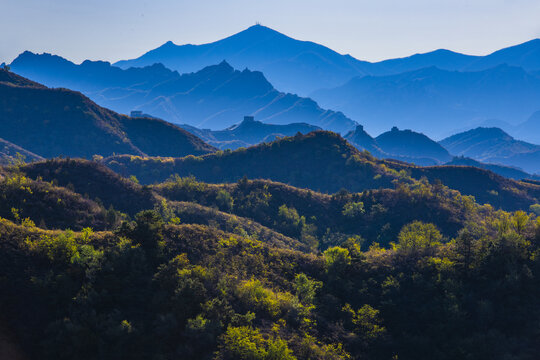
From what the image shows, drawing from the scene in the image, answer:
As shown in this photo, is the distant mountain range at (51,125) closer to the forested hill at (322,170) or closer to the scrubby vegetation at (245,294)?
the forested hill at (322,170)

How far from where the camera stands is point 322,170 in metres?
147

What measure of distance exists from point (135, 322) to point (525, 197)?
472 ft

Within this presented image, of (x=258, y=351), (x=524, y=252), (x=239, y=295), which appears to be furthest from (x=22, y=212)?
(x=524, y=252)

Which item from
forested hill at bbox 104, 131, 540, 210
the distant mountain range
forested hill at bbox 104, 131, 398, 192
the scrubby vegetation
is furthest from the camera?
the distant mountain range

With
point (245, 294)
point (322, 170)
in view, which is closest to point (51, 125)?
point (322, 170)

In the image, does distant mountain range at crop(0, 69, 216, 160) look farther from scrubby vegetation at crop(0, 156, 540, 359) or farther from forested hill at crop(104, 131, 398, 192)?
scrubby vegetation at crop(0, 156, 540, 359)

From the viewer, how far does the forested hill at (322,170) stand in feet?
438

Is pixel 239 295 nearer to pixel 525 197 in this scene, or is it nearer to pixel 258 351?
pixel 258 351

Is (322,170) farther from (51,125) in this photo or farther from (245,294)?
(51,125)

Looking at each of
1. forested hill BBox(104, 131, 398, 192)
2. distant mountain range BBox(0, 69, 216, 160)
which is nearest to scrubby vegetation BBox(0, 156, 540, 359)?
forested hill BBox(104, 131, 398, 192)

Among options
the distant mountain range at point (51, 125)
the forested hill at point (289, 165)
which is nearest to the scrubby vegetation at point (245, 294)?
the forested hill at point (289, 165)

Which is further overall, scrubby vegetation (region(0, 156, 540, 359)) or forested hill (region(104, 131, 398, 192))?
forested hill (region(104, 131, 398, 192))

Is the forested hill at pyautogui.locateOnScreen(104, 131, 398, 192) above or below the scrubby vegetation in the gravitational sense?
above

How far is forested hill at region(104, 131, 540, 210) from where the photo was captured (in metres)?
134
